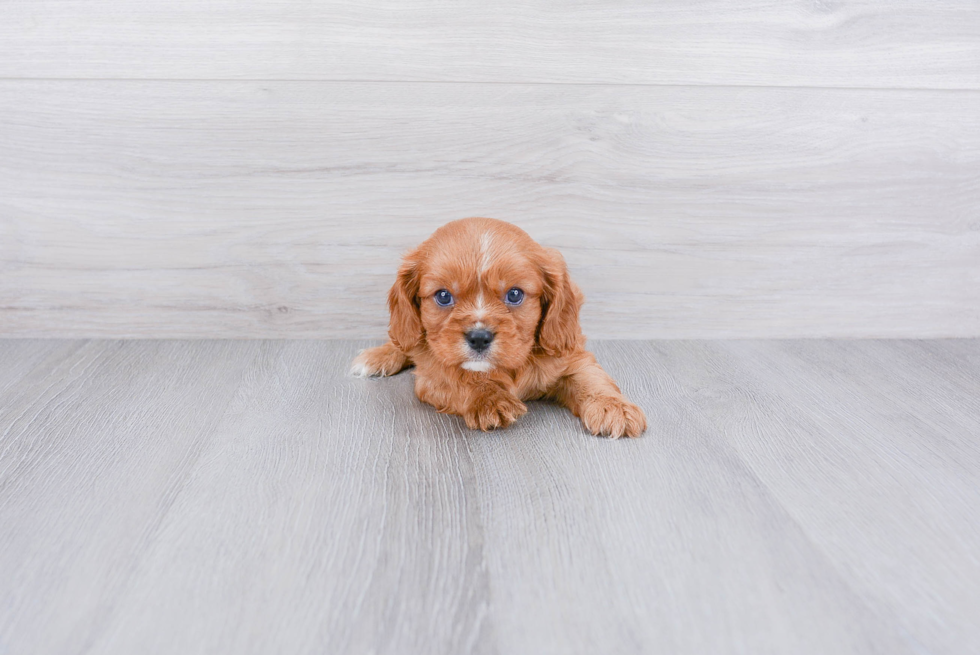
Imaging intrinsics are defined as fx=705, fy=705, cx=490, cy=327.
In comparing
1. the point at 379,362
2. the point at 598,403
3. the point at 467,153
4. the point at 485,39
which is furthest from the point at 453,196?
the point at 598,403

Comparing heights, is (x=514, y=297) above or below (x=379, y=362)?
above

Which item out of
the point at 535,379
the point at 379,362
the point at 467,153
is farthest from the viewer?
the point at 467,153

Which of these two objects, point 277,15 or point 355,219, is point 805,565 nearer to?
point 355,219

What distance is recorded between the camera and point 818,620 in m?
1.05

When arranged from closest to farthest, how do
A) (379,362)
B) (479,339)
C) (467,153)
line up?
(479,339)
(379,362)
(467,153)

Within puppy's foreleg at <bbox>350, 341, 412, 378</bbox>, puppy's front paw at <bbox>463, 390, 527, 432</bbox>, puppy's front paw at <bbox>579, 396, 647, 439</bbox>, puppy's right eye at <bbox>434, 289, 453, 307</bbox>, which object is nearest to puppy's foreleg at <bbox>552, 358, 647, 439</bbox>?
puppy's front paw at <bbox>579, 396, 647, 439</bbox>

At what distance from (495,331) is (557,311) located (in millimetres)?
227

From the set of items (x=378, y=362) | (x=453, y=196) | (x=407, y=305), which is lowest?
(x=378, y=362)

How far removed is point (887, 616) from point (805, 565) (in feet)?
0.48

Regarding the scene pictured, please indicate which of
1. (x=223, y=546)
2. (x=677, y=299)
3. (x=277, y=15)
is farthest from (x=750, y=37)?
(x=223, y=546)

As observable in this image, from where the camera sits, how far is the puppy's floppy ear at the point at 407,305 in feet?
5.94

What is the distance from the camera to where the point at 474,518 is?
132cm

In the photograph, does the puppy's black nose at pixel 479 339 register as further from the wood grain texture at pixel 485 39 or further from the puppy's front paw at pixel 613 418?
the wood grain texture at pixel 485 39

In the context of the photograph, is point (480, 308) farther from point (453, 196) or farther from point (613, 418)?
point (453, 196)
